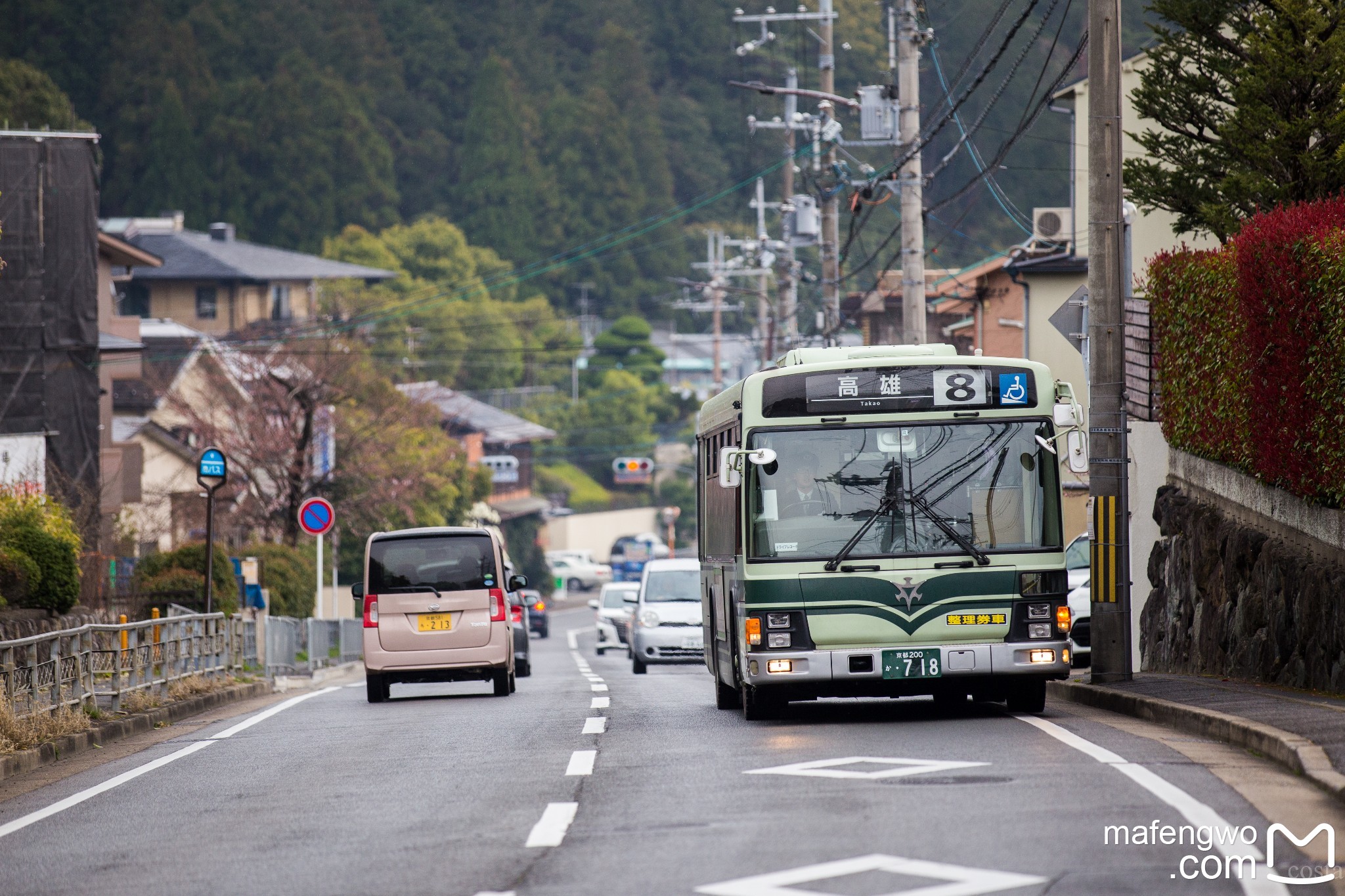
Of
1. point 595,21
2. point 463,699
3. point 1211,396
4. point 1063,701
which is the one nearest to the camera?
point 1063,701

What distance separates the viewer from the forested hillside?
105 meters

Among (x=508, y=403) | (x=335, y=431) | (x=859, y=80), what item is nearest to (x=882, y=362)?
(x=335, y=431)

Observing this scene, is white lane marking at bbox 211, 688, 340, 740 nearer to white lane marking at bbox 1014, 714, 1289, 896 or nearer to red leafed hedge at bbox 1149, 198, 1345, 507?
white lane marking at bbox 1014, 714, 1289, 896

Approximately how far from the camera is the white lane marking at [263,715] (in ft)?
55.2

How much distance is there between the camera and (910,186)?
87.6ft

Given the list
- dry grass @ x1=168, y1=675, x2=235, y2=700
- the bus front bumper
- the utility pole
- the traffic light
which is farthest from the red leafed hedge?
the traffic light

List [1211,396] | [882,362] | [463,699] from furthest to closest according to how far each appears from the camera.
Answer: [463,699], [1211,396], [882,362]

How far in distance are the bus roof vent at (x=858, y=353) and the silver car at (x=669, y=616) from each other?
14.2 meters

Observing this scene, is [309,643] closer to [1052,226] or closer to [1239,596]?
[1052,226]

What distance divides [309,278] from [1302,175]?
72.6 m

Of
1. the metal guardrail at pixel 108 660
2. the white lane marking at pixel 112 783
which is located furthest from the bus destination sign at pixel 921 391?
the metal guardrail at pixel 108 660

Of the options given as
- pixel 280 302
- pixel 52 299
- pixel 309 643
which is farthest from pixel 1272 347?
pixel 280 302

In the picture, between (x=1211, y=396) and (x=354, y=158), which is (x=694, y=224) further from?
(x=1211, y=396)

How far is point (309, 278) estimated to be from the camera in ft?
281
